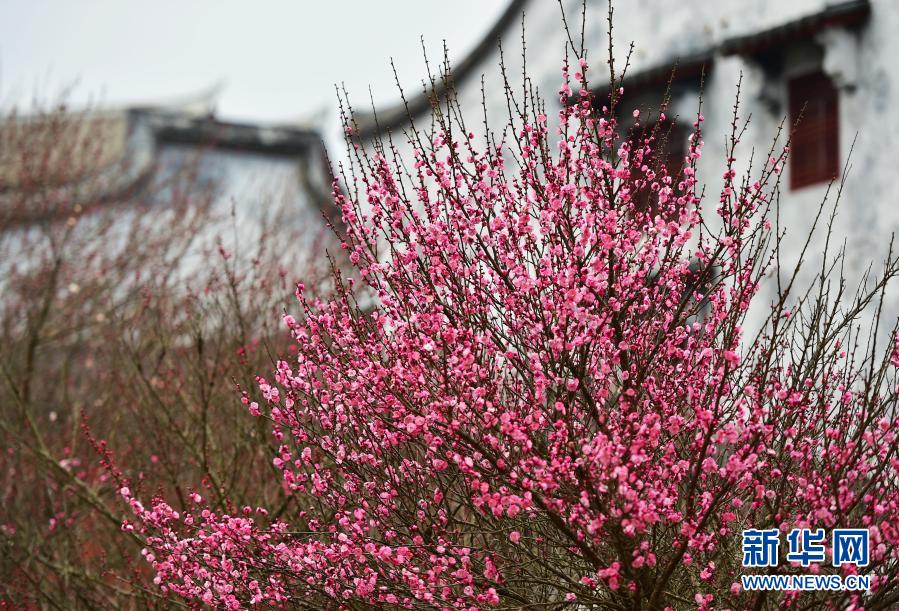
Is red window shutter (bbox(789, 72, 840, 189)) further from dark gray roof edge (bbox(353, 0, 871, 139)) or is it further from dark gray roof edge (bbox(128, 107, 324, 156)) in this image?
dark gray roof edge (bbox(128, 107, 324, 156))

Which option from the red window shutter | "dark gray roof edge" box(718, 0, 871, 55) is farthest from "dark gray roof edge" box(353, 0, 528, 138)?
the red window shutter

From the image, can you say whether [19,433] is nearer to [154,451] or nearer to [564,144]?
[154,451]

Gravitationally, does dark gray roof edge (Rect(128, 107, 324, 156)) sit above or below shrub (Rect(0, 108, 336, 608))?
above

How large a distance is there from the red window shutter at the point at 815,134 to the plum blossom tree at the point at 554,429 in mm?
5233

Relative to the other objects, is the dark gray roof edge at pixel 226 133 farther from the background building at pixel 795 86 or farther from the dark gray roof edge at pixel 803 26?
the dark gray roof edge at pixel 803 26

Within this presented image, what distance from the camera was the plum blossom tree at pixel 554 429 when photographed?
5.28 meters

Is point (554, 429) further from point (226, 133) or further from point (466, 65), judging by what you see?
point (226, 133)

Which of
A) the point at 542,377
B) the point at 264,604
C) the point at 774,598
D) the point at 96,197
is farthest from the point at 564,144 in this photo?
the point at 96,197

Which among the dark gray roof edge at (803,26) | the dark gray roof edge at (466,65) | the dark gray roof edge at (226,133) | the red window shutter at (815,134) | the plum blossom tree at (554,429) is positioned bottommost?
the plum blossom tree at (554,429)

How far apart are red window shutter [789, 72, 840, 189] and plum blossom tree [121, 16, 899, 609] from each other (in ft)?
17.2

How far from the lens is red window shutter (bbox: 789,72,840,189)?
11234mm

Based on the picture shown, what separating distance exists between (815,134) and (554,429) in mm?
7144

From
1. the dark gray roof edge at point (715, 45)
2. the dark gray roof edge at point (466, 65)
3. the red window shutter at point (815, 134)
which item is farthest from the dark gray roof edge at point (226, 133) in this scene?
the red window shutter at point (815, 134)

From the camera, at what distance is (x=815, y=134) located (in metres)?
11.4
